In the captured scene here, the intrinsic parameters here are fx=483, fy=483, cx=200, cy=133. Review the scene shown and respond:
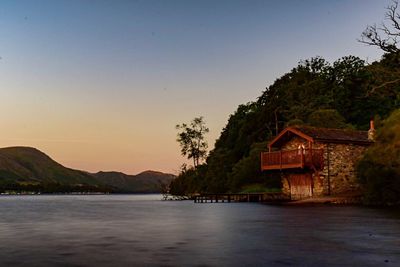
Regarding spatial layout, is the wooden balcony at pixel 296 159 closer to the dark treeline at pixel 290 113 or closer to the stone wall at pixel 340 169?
the stone wall at pixel 340 169

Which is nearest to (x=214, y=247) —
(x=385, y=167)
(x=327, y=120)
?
(x=385, y=167)

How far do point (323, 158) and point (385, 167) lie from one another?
9325 mm

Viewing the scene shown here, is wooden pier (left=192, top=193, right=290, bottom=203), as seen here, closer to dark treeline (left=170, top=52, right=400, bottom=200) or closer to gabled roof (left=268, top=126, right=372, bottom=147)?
dark treeline (left=170, top=52, right=400, bottom=200)

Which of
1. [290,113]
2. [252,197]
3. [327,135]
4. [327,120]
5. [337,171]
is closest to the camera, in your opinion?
[327,135]

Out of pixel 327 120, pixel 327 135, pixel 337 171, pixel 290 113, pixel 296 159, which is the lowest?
pixel 337 171

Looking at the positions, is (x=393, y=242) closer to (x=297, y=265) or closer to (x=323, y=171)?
(x=297, y=265)

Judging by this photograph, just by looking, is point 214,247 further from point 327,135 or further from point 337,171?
point 337,171

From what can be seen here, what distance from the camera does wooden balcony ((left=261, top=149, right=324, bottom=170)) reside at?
4303 cm

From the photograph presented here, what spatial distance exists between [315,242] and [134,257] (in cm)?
549

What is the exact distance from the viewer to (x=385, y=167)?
34.1 meters

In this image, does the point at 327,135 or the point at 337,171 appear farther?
the point at 337,171

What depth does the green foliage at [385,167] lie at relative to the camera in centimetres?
3350

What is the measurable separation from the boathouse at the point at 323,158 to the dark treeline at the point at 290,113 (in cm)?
1213

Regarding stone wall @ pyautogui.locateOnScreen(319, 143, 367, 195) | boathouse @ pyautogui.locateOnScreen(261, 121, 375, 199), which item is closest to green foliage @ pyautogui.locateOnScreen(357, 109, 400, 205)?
boathouse @ pyautogui.locateOnScreen(261, 121, 375, 199)
